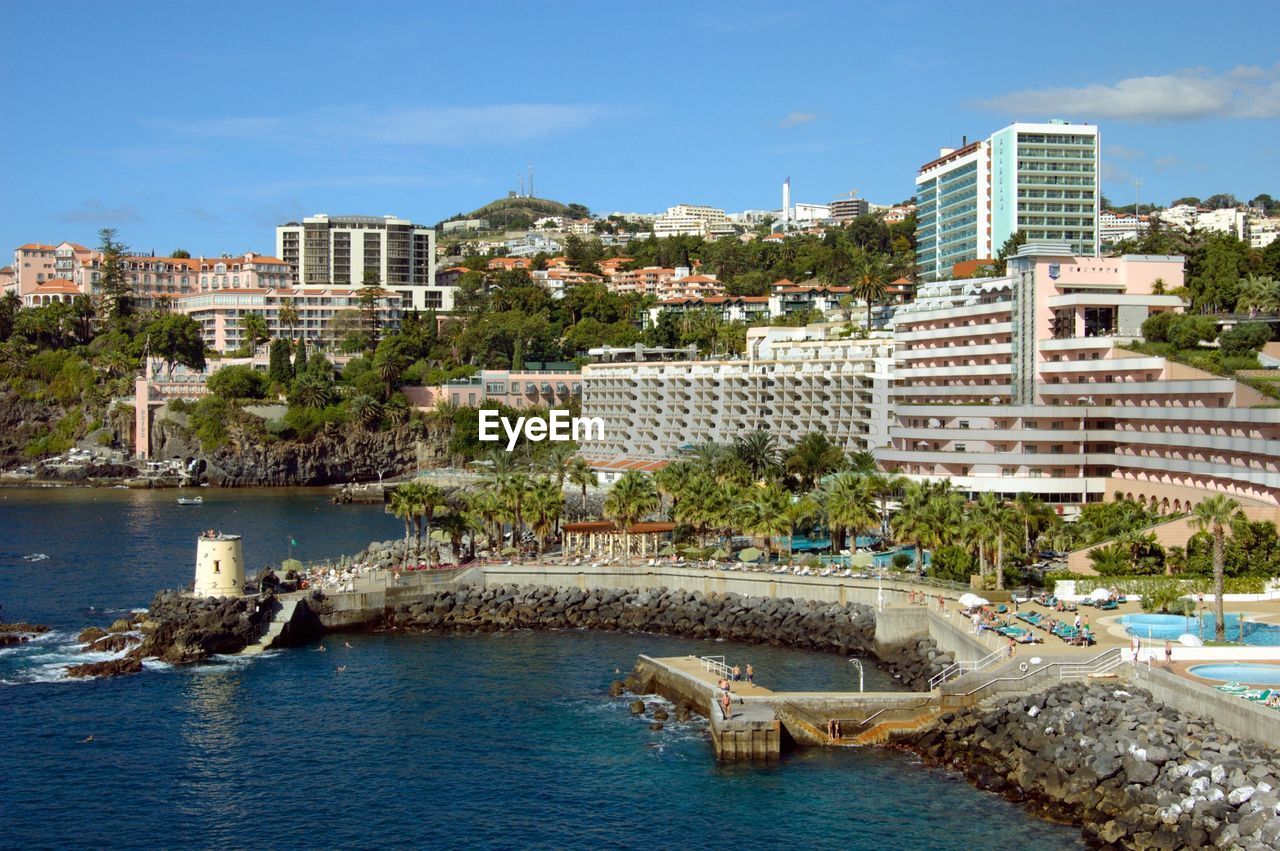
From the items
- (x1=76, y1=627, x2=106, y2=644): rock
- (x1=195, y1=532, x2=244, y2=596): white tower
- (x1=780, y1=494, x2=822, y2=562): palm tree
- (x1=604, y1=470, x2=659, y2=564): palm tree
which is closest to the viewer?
(x1=76, y1=627, x2=106, y2=644): rock

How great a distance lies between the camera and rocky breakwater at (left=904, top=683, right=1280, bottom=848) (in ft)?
117

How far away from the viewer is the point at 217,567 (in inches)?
2596

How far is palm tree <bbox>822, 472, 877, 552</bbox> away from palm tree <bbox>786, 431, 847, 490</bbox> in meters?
19.1

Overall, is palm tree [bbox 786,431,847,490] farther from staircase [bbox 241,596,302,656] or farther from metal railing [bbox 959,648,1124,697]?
metal railing [bbox 959,648,1124,697]

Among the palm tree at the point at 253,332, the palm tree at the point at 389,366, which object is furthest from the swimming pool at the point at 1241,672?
the palm tree at the point at 253,332

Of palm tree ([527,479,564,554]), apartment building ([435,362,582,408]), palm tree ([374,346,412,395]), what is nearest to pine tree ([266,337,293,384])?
palm tree ([374,346,412,395])

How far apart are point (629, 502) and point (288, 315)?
127311mm

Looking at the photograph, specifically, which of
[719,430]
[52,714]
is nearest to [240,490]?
[719,430]

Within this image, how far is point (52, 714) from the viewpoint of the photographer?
53.2 metres

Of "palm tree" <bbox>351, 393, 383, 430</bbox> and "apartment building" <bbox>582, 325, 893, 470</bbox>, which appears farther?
"palm tree" <bbox>351, 393, 383, 430</bbox>

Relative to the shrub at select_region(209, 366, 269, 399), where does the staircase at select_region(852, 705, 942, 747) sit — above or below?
below

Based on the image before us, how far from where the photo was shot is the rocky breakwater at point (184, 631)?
62.6 metres

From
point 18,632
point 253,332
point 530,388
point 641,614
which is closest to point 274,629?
point 18,632

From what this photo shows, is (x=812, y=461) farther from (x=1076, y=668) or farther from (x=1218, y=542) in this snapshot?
(x=1076, y=668)
